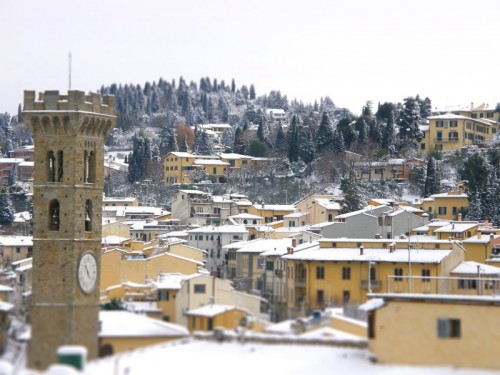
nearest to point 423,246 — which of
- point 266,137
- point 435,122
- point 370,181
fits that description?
point 370,181

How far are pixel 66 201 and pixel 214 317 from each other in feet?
20.4

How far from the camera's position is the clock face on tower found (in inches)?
1788

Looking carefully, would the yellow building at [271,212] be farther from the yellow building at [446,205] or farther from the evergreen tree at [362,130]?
the evergreen tree at [362,130]

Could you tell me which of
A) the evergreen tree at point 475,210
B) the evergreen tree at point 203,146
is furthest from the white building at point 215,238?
the evergreen tree at point 203,146

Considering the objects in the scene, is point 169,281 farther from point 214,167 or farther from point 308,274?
point 214,167

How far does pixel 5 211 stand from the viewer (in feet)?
417

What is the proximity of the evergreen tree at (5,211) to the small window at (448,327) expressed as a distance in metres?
101

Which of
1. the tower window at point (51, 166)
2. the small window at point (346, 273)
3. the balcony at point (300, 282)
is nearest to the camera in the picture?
the tower window at point (51, 166)

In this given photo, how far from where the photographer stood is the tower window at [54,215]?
45969 mm

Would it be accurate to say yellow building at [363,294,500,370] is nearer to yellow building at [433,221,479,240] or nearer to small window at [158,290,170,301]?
small window at [158,290,170,301]

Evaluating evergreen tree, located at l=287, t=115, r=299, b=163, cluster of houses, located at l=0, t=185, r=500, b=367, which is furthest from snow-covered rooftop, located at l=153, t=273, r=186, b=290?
evergreen tree, located at l=287, t=115, r=299, b=163

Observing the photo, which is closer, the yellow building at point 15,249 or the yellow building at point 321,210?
the yellow building at point 15,249

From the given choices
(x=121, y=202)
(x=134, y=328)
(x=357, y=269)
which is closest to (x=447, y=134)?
(x=121, y=202)

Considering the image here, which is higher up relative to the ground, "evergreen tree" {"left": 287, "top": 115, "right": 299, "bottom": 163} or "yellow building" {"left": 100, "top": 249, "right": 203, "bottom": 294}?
"evergreen tree" {"left": 287, "top": 115, "right": 299, "bottom": 163}
